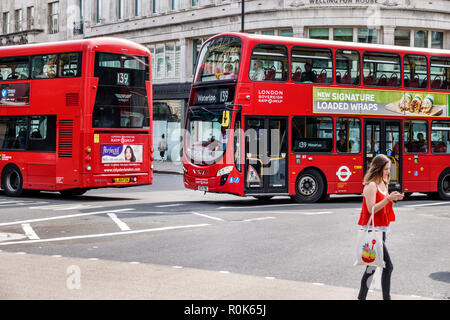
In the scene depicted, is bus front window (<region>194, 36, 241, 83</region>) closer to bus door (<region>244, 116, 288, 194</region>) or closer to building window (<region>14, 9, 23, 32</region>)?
bus door (<region>244, 116, 288, 194</region>)

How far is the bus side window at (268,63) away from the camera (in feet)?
61.4

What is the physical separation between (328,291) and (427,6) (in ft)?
102

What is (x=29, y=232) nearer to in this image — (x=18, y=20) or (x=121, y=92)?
(x=121, y=92)

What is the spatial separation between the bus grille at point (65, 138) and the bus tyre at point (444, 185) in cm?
1051

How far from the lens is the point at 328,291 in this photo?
8.04 meters

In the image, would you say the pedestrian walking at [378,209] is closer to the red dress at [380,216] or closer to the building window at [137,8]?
the red dress at [380,216]

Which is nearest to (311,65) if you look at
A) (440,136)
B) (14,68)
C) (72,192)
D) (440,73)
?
(440,73)

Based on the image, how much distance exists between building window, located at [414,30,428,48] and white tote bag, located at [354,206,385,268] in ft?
102

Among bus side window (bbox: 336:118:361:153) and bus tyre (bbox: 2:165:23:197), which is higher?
bus side window (bbox: 336:118:361:153)

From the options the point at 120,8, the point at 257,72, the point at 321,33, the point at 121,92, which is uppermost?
the point at 120,8

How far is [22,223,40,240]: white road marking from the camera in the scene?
12.5 metres

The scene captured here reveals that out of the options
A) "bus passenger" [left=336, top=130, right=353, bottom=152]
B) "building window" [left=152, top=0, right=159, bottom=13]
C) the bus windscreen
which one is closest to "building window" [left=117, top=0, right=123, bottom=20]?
"building window" [left=152, top=0, right=159, bottom=13]

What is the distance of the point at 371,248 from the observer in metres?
7.15

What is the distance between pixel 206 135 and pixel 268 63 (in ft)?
7.88
